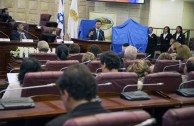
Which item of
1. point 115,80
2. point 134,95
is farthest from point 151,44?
point 134,95

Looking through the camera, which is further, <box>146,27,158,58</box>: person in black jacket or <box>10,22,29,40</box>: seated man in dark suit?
<box>146,27,158,58</box>: person in black jacket

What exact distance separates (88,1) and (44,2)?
5.41 feet

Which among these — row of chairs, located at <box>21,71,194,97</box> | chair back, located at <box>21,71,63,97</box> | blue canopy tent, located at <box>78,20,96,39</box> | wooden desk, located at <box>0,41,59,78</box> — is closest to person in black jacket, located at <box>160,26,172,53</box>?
blue canopy tent, located at <box>78,20,96,39</box>

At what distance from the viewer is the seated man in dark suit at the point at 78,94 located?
A: 1.78 m

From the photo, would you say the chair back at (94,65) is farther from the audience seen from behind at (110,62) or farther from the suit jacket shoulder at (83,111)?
the suit jacket shoulder at (83,111)

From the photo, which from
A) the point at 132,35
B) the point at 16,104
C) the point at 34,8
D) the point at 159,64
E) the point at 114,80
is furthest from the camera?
the point at 34,8

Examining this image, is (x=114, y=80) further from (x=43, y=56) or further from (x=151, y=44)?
(x=151, y=44)

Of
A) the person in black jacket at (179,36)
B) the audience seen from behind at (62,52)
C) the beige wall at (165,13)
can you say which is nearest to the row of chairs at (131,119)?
the audience seen from behind at (62,52)

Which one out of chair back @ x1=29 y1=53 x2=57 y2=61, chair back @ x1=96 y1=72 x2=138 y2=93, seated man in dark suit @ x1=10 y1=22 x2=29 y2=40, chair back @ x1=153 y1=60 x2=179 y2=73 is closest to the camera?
chair back @ x1=96 y1=72 x2=138 y2=93

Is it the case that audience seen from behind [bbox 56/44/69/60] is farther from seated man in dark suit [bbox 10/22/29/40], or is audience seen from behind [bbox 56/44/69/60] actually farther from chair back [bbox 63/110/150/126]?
chair back [bbox 63/110/150/126]

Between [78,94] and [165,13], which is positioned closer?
[78,94]

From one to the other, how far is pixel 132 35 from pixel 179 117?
9.03 meters

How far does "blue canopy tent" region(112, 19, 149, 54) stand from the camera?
1052 centimetres

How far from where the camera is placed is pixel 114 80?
3090 mm
